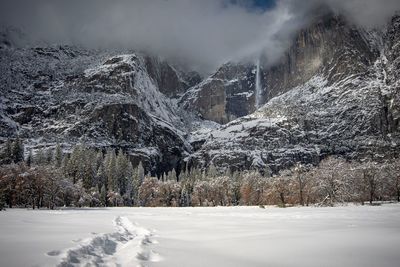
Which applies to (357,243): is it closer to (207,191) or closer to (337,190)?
(337,190)

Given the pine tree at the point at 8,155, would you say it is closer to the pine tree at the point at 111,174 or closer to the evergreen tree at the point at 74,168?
the evergreen tree at the point at 74,168

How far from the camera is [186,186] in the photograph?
139375mm

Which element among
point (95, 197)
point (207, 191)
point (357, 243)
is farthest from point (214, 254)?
point (207, 191)

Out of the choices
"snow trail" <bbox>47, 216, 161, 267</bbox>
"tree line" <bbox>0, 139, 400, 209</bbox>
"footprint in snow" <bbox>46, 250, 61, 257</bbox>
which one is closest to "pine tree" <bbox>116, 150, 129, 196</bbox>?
"tree line" <bbox>0, 139, 400, 209</bbox>

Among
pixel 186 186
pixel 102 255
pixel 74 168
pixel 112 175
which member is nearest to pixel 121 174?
pixel 112 175

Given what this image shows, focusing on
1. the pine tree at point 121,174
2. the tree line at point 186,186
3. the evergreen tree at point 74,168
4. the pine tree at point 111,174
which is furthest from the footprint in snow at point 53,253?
the pine tree at point 121,174

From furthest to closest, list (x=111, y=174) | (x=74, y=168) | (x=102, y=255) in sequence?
(x=111, y=174)
(x=74, y=168)
(x=102, y=255)

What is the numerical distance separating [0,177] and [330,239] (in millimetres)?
77549

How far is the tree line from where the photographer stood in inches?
2889

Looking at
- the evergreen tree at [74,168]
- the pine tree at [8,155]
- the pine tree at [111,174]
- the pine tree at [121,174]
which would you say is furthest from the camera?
the pine tree at [121,174]

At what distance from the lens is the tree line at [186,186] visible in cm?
7338

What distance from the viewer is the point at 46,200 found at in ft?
256

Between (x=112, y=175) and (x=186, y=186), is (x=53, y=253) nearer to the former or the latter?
(x=186, y=186)

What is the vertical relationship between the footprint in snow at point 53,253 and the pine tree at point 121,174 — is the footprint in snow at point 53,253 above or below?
below
